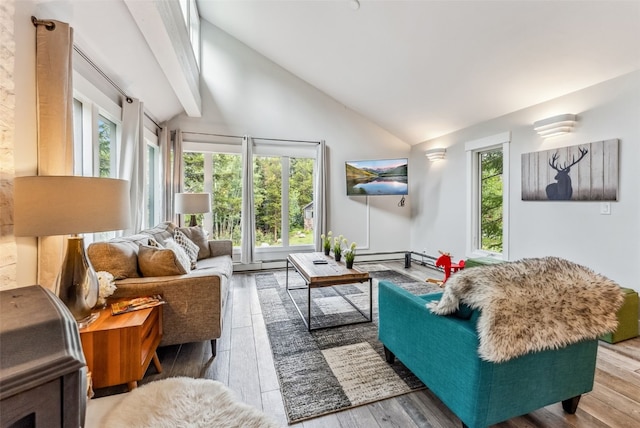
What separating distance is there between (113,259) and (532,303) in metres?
2.64

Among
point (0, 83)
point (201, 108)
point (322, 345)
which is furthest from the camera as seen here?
point (201, 108)

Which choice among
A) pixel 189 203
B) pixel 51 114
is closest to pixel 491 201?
pixel 189 203

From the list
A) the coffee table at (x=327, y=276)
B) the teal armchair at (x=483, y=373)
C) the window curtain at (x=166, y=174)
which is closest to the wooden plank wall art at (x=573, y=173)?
the teal armchair at (x=483, y=373)

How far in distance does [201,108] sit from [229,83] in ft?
2.21

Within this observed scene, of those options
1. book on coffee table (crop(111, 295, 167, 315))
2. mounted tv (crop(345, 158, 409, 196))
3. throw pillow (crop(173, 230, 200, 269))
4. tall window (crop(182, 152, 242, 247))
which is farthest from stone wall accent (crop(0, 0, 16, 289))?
mounted tv (crop(345, 158, 409, 196))

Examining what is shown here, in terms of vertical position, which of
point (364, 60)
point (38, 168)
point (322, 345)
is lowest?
point (322, 345)

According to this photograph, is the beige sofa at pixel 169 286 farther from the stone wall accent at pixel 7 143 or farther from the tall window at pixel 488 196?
the tall window at pixel 488 196

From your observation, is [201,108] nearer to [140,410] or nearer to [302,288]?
[302,288]

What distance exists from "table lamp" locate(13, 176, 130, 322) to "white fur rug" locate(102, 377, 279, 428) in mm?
585

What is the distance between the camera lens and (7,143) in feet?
4.67

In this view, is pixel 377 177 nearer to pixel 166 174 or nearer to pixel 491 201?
pixel 491 201

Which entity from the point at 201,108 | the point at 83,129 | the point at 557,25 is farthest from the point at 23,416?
the point at 201,108

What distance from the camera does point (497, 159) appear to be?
13.3ft

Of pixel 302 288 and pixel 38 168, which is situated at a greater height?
pixel 38 168
